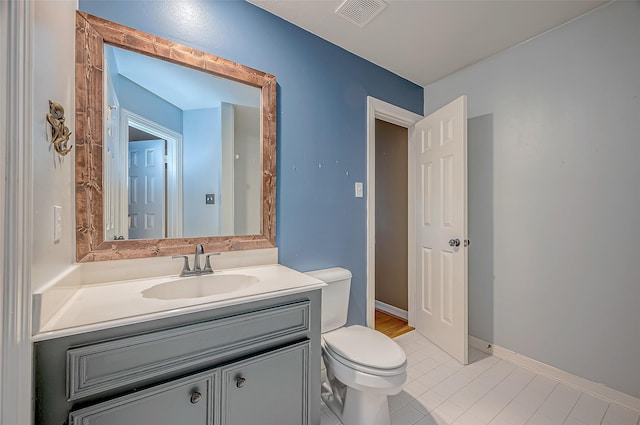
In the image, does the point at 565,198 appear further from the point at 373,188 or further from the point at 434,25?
the point at 434,25

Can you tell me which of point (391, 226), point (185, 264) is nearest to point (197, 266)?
point (185, 264)

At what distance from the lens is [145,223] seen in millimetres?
1278

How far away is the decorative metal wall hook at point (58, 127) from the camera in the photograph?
2.75ft

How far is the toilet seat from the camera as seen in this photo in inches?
49.2

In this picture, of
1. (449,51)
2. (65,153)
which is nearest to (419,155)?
→ (449,51)

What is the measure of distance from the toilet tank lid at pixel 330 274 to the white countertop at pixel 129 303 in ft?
1.26

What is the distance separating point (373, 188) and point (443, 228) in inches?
25.3

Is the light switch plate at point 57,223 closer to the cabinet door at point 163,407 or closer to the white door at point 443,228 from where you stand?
the cabinet door at point 163,407

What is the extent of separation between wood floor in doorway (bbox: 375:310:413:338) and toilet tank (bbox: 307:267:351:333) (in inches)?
38.9

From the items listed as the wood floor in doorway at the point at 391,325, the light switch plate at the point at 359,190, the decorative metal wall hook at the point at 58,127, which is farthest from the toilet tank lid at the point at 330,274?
the decorative metal wall hook at the point at 58,127

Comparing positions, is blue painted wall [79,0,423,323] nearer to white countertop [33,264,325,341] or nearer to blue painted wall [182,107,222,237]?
blue painted wall [182,107,222,237]

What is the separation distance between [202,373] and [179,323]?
0.20 meters

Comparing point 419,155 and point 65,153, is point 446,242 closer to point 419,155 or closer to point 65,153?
point 419,155

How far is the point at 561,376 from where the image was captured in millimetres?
1753
